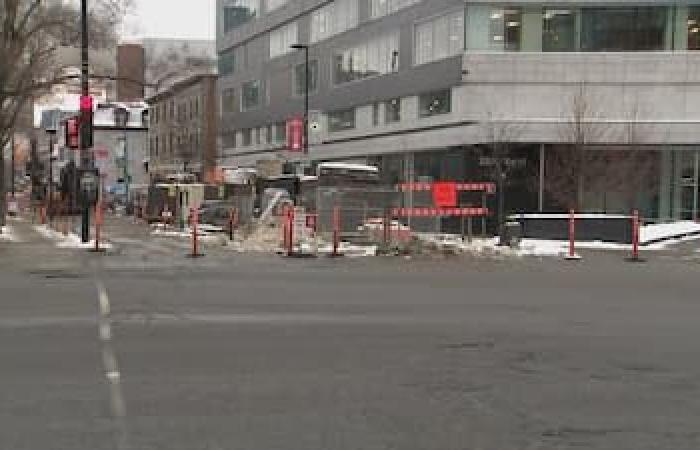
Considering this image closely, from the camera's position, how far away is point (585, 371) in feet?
34.3

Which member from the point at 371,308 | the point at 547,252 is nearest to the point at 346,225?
the point at 547,252

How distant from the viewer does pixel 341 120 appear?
7188cm

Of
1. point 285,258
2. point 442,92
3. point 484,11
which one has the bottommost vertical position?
point 285,258

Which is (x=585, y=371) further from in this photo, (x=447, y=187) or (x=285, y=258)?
(x=447, y=187)

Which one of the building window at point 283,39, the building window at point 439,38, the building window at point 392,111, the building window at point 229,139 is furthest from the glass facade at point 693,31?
the building window at point 229,139

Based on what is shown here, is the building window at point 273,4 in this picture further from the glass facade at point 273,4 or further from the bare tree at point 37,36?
the bare tree at point 37,36

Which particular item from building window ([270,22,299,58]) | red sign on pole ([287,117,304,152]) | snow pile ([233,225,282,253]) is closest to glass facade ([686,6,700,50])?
snow pile ([233,225,282,253])

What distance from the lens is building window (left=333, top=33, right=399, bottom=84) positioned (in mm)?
64312

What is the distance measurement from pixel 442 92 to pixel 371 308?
140 feet

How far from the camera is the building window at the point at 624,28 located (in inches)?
2090

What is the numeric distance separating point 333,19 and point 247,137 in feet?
70.7

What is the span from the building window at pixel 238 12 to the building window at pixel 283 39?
21.0 feet

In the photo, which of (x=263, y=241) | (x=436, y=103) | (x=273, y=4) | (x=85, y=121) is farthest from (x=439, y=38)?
(x=273, y=4)

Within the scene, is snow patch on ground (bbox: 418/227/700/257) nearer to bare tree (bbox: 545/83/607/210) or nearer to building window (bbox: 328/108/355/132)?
bare tree (bbox: 545/83/607/210)
